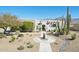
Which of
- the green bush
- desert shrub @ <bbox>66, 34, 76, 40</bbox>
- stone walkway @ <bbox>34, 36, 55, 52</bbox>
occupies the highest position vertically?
the green bush

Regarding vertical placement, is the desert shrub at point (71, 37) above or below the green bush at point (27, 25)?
below

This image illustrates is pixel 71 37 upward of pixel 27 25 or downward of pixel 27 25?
downward

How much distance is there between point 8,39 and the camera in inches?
237

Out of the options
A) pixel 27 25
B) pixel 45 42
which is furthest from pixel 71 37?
pixel 27 25

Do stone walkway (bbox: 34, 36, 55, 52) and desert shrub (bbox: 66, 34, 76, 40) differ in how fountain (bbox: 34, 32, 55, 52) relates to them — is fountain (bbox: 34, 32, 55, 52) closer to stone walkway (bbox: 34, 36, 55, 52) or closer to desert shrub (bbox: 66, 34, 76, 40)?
stone walkway (bbox: 34, 36, 55, 52)

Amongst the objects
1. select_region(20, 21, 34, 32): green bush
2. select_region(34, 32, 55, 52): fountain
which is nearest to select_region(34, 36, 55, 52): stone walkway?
select_region(34, 32, 55, 52): fountain

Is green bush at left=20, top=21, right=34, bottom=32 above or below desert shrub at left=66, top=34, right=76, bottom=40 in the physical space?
above

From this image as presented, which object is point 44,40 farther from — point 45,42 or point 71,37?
point 71,37

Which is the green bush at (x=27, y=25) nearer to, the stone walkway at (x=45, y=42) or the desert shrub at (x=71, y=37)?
the stone walkway at (x=45, y=42)

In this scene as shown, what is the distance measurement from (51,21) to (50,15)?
0.11 m

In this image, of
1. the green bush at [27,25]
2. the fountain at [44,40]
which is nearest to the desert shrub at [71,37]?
the fountain at [44,40]

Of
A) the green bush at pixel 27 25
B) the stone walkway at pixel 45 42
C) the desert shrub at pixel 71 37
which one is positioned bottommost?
the stone walkway at pixel 45 42
